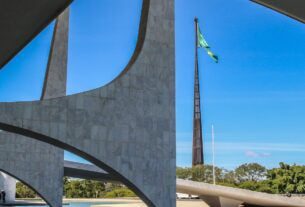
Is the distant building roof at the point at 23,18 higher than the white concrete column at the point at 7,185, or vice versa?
the distant building roof at the point at 23,18

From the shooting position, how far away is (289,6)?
277cm

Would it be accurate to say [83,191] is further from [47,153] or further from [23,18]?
[23,18]

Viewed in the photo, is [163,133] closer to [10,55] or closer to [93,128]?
[93,128]

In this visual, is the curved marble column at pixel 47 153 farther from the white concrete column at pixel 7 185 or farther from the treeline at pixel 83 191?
the treeline at pixel 83 191

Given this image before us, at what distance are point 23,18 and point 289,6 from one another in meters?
2.19

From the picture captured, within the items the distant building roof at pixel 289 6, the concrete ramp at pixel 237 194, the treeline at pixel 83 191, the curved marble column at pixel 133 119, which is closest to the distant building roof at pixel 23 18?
the distant building roof at pixel 289 6

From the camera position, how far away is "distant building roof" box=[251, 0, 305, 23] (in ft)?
8.84

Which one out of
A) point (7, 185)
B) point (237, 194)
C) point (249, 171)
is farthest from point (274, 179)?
point (7, 185)

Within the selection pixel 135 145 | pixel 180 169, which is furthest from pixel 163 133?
pixel 180 169

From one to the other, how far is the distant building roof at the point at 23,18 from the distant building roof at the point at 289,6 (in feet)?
5.31

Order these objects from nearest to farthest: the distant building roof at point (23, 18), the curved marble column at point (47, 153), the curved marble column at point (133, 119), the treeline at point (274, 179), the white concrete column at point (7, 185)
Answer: the distant building roof at point (23, 18) → the curved marble column at point (133, 119) → the curved marble column at point (47, 153) → the white concrete column at point (7, 185) → the treeline at point (274, 179)

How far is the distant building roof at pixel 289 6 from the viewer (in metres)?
2.69

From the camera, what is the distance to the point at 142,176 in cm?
1245

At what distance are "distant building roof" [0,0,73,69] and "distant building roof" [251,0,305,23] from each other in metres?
1.62
